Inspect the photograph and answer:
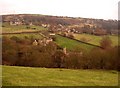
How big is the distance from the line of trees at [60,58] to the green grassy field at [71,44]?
7368mm

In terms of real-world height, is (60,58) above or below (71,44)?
below

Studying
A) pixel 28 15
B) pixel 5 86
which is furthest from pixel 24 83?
pixel 28 15

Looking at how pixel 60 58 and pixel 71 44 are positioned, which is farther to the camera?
pixel 71 44

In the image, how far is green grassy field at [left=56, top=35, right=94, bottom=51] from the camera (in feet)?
208

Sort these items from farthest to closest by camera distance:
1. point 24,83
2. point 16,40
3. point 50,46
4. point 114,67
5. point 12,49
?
point 16,40 → point 50,46 → point 12,49 → point 114,67 → point 24,83

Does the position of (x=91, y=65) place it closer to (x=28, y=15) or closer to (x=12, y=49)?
(x=12, y=49)

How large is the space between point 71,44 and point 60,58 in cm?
1738

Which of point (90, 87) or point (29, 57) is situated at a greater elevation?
point (90, 87)

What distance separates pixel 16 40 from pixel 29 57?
17917 mm

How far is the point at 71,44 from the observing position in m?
67.6

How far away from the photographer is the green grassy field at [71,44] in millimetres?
63544

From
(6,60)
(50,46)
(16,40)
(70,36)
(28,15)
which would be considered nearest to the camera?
(6,60)

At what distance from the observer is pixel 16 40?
66062 millimetres

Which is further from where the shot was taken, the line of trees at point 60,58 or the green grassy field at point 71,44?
the green grassy field at point 71,44
